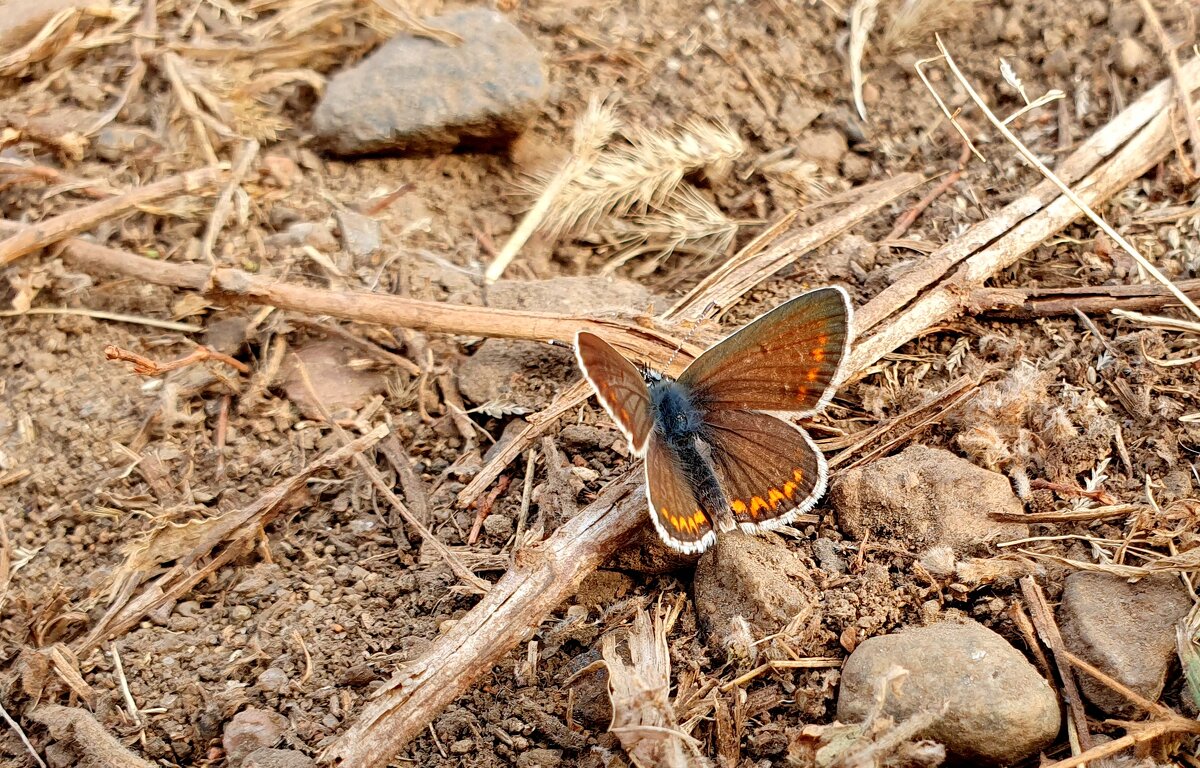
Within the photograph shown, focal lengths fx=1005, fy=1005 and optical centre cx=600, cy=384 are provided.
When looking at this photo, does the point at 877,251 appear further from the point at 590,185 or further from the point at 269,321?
the point at 269,321

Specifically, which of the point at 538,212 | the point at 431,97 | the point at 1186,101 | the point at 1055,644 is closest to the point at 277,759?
the point at 1055,644

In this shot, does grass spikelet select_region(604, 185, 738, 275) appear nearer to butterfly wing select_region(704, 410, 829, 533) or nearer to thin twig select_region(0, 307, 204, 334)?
butterfly wing select_region(704, 410, 829, 533)

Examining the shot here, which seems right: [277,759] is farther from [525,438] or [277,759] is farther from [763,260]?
[763,260]

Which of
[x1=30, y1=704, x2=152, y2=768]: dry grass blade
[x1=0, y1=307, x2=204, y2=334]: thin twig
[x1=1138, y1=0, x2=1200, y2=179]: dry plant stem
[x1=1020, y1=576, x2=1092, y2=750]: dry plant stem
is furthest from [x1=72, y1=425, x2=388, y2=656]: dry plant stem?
[x1=1138, y1=0, x2=1200, y2=179]: dry plant stem

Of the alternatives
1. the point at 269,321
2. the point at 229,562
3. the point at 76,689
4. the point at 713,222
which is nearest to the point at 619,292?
the point at 713,222

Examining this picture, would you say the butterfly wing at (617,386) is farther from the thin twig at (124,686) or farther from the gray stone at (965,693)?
the thin twig at (124,686)

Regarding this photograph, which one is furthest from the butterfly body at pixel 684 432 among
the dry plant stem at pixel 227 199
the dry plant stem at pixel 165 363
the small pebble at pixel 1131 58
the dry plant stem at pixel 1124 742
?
the small pebble at pixel 1131 58
